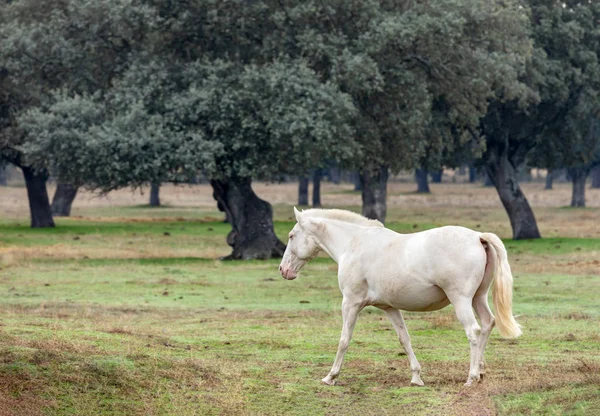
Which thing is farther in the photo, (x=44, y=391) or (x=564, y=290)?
(x=564, y=290)

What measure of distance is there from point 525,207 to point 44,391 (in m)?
36.9

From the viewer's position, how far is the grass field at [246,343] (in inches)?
455

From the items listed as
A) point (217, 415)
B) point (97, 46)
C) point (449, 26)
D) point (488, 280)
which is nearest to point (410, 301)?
point (488, 280)

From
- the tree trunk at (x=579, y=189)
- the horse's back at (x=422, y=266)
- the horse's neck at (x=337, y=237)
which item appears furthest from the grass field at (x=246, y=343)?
the tree trunk at (x=579, y=189)

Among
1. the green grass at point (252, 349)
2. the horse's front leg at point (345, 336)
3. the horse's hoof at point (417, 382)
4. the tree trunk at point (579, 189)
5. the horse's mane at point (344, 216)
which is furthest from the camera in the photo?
the tree trunk at point (579, 189)

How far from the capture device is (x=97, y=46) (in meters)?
37.0

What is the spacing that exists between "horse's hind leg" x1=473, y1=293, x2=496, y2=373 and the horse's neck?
1800mm

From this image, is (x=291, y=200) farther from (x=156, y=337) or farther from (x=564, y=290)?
(x=156, y=337)

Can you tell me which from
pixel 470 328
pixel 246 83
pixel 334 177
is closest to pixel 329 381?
pixel 470 328

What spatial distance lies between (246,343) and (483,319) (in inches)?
194

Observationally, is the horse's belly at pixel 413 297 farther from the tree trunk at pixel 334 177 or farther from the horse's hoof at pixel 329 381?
the tree trunk at pixel 334 177

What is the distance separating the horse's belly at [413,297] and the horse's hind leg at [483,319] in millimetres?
386

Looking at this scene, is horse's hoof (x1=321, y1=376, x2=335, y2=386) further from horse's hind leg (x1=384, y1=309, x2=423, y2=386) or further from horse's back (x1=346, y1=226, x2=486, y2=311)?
horse's back (x1=346, y1=226, x2=486, y2=311)

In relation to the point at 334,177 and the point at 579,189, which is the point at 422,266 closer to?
the point at 579,189
